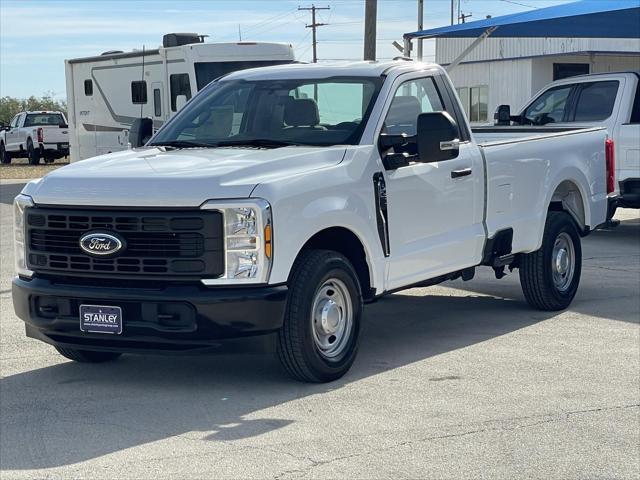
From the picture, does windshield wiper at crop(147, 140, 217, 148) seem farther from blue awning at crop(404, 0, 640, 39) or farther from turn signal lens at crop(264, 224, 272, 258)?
blue awning at crop(404, 0, 640, 39)

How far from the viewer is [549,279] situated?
9719 mm

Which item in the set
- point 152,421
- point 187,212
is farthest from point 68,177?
point 152,421

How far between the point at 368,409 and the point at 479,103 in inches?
1448

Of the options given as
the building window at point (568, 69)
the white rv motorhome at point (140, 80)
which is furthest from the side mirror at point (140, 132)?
the building window at point (568, 69)

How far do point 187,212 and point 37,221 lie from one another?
1094 millimetres

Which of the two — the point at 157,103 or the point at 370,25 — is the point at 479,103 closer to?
the point at 370,25

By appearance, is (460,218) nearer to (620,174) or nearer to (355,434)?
(355,434)

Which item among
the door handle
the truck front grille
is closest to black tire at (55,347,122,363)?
the truck front grille

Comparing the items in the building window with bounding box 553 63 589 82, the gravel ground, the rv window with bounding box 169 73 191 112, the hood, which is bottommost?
the gravel ground

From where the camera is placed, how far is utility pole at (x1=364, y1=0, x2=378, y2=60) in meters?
26.8

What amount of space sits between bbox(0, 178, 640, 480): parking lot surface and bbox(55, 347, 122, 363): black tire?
0.06 metres

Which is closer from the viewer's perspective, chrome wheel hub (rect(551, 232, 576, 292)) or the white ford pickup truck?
the white ford pickup truck

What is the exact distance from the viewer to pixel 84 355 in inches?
314

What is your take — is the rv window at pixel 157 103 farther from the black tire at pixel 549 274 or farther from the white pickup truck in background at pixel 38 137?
the white pickup truck in background at pixel 38 137
